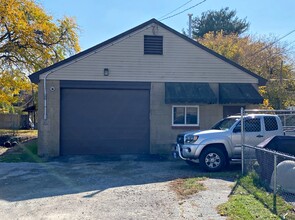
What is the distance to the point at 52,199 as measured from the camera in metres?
8.11

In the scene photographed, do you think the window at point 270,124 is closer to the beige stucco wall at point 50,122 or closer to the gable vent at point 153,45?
the gable vent at point 153,45

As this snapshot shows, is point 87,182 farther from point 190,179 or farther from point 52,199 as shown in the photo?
point 190,179

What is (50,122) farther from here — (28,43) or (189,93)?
(28,43)

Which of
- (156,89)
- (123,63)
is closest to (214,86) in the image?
(156,89)

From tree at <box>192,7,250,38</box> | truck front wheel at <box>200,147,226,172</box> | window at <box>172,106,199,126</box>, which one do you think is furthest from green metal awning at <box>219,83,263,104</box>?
tree at <box>192,7,250,38</box>

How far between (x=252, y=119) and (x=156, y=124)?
5.32 m

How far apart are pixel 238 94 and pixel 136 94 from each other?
4614mm

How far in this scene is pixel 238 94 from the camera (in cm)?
1611

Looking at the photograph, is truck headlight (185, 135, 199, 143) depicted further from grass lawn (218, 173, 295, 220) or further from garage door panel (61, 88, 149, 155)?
garage door panel (61, 88, 149, 155)

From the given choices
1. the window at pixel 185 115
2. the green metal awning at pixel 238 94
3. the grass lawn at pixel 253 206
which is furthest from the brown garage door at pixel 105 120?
the grass lawn at pixel 253 206

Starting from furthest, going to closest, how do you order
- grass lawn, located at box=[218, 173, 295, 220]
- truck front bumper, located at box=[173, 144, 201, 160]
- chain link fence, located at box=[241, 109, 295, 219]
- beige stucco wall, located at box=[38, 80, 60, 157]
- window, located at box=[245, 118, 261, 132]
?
1. beige stucco wall, located at box=[38, 80, 60, 157]
2. window, located at box=[245, 118, 261, 132]
3. truck front bumper, located at box=[173, 144, 201, 160]
4. chain link fence, located at box=[241, 109, 295, 219]
5. grass lawn, located at box=[218, 173, 295, 220]

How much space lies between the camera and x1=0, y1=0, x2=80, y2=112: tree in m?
24.0

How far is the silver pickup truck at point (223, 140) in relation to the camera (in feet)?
37.3

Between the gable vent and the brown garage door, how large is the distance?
65.6 inches
